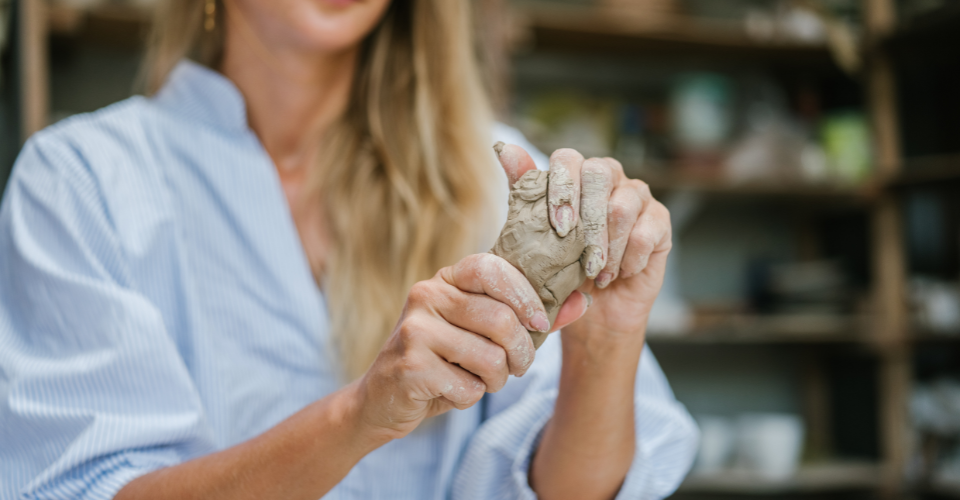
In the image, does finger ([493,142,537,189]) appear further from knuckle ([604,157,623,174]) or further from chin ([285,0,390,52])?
chin ([285,0,390,52])

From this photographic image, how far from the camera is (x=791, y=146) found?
254 centimetres

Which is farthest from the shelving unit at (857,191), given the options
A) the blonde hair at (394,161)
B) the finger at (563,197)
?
the finger at (563,197)

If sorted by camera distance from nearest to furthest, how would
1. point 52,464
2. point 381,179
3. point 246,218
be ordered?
1. point 52,464
2. point 246,218
3. point 381,179

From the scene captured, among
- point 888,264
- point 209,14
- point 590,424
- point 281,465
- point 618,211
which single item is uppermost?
point 888,264

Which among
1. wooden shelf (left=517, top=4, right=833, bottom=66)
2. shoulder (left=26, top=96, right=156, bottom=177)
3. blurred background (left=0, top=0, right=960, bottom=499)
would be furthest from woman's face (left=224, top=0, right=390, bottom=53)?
wooden shelf (left=517, top=4, right=833, bottom=66)

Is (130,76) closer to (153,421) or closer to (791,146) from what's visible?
(153,421)

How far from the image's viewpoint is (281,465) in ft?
2.41

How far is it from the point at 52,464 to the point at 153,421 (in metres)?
0.10

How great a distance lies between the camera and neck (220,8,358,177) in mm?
1054

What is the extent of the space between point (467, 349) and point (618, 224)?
193 mm

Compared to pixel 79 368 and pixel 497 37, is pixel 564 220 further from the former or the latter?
pixel 497 37

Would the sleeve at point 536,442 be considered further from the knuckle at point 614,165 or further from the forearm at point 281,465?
the knuckle at point 614,165

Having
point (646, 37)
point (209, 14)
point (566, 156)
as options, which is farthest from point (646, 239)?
point (646, 37)

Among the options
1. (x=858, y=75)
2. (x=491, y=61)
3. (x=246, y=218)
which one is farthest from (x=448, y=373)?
(x=858, y=75)
